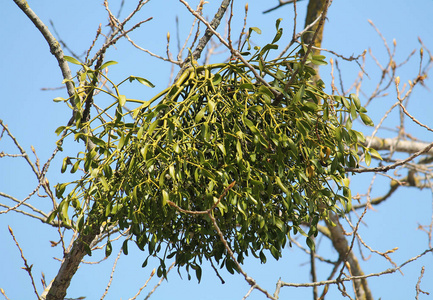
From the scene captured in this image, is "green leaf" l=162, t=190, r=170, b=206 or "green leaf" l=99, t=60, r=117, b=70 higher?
"green leaf" l=99, t=60, r=117, b=70

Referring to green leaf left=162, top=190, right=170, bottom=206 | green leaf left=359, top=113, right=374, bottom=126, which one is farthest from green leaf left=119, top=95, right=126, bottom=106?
green leaf left=359, top=113, right=374, bottom=126

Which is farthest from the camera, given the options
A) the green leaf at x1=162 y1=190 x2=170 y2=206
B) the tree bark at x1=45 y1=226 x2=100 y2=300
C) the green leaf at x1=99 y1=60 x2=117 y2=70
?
the tree bark at x1=45 y1=226 x2=100 y2=300

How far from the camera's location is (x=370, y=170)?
1896mm

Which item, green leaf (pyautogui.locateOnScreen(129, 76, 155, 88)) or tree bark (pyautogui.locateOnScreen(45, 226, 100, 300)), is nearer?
green leaf (pyautogui.locateOnScreen(129, 76, 155, 88))

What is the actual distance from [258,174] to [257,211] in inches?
4.6

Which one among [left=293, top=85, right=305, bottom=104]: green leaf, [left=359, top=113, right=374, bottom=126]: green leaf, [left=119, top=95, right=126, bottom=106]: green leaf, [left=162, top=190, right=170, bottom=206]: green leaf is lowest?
[left=162, top=190, right=170, bottom=206]: green leaf

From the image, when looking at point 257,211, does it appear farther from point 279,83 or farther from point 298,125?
point 279,83

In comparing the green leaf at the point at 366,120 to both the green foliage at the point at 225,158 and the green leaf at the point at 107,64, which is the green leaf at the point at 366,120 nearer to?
the green foliage at the point at 225,158

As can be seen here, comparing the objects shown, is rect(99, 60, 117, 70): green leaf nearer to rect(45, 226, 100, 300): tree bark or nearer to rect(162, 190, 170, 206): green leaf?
rect(162, 190, 170, 206): green leaf

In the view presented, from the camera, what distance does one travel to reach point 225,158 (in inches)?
63.3

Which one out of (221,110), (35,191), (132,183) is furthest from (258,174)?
(35,191)

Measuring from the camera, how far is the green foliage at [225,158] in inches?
62.4

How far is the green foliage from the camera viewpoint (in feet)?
5.20

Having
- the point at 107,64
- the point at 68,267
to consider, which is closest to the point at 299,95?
the point at 107,64
